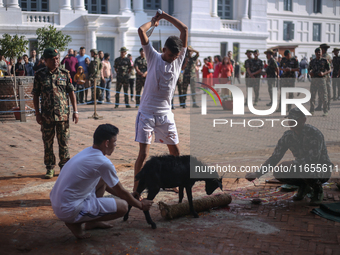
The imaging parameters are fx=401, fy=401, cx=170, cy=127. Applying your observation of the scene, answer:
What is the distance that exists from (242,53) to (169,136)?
3225 cm

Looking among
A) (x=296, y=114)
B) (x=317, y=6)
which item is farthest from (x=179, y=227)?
(x=317, y=6)

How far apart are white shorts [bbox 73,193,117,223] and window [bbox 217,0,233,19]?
34.4 metres

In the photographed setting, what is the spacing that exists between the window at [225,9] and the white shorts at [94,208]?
3440 cm

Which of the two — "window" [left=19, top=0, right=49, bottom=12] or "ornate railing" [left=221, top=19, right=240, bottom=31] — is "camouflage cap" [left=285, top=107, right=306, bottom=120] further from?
"ornate railing" [left=221, top=19, right=240, bottom=31]

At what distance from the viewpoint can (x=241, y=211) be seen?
4844 mm

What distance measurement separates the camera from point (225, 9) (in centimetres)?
3641

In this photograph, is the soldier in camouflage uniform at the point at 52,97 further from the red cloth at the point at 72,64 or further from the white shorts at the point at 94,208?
the red cloth at the point at 72,64

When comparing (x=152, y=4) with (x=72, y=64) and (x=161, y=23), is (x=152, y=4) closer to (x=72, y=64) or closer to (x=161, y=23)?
(x=161, y=23)

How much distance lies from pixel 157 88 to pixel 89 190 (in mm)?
1553

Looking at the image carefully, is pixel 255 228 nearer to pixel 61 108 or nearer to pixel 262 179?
pixel 262 179

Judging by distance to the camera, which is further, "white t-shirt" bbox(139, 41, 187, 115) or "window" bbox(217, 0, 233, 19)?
"window" bbox(217, 0, 233, 19)

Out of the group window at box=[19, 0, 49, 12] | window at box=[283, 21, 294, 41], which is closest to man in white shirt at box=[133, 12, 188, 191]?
window at box=[19, 0, 49, 12]

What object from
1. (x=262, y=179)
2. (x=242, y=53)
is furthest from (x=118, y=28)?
(x=262, y=179)

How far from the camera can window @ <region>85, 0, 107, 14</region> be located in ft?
103
